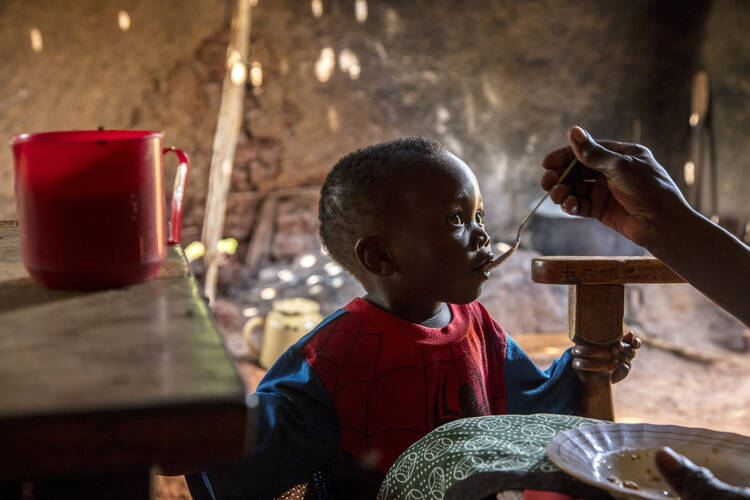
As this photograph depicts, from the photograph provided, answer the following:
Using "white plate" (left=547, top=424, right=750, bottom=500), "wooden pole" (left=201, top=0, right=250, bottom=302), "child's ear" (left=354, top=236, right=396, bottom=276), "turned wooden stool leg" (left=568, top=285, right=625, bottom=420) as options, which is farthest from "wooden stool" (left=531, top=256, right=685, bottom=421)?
"wooden pole" (left=201, top=0, right=250, bottom=302)

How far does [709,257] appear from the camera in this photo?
4.31ft

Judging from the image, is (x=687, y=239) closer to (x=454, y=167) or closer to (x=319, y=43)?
(x=454, y=167)

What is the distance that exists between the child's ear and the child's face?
0.03 m

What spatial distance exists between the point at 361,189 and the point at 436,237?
0.21 metres

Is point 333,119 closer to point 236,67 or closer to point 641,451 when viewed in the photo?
point 236,67

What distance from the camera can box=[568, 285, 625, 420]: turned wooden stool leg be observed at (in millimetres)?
1608

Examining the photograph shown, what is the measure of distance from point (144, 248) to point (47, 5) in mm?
4112

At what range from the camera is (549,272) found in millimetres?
1551

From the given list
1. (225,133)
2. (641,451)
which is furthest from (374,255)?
(225,133)

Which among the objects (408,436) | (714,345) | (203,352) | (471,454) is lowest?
(714,345)

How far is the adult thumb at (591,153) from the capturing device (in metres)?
1.42

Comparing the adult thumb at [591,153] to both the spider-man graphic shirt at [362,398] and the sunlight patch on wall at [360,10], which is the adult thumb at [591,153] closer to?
the spider-man graphic shirt at [362,398]

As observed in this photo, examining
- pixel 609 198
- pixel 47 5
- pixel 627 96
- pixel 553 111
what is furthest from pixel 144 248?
pixel 627 96

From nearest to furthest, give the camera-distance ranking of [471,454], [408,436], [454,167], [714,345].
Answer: [471,454] → [408,436] → [454,167] → [714,345]
